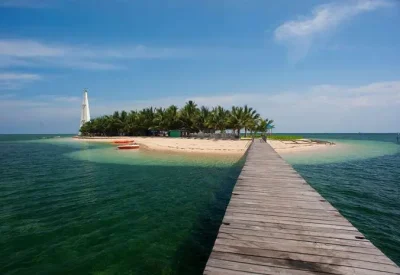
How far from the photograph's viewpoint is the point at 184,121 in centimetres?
6450

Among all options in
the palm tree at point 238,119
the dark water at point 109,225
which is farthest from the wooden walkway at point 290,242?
the palm tree at point 238,119

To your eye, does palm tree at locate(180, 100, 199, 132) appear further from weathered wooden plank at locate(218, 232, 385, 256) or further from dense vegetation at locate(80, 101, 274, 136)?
weathered wooden plank at locate(218, 232, 385, 256)

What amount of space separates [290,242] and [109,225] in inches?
248

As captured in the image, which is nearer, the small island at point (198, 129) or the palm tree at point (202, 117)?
the small island at point (198, 129)

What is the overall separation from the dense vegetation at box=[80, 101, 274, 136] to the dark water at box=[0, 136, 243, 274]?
3822 centimetres

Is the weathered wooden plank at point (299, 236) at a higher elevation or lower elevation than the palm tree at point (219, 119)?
lower

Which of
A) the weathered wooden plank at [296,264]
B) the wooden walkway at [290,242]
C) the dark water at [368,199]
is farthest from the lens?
the dark water at [368,199]

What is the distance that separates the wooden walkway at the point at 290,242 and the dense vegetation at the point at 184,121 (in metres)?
44.9

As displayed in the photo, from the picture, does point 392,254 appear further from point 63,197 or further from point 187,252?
point 63,197

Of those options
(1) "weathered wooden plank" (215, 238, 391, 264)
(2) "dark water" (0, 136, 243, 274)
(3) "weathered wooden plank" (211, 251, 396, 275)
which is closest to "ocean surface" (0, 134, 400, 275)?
(2) "dark water" (0, 136, 243, 274)

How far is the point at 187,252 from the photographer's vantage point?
655 cm

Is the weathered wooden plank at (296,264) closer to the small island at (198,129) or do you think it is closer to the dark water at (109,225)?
the dark water at (109,225)

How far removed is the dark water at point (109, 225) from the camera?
5.99 metres

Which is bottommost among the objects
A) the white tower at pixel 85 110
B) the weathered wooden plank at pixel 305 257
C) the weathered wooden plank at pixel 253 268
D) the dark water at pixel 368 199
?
the dark water at pixel 368 199
